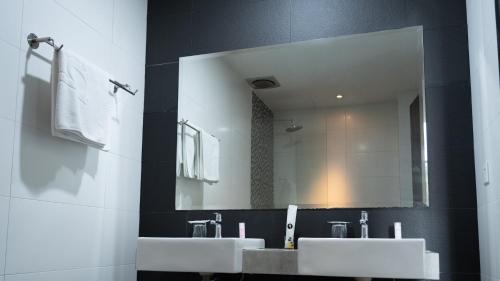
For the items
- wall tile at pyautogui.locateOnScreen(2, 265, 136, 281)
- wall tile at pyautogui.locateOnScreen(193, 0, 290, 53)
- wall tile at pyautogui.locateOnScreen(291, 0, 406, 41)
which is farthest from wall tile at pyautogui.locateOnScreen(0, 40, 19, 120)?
wall tile at pyautogui.locateOnScreen(291, 0, 406, 41)

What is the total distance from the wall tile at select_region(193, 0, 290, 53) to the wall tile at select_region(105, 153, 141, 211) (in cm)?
77

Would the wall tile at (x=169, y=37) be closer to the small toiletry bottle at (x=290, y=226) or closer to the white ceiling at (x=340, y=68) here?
the white ceiling at (x=340, y=68)

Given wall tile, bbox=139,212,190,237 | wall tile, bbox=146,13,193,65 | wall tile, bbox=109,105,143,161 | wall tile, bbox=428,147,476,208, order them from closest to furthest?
wall tile, bbox=428,147,476,208
wall tile, bbox=109,105,143,161
wall tile, bbox=139,212,190,237
wall tile, bbox=146,13,193,65

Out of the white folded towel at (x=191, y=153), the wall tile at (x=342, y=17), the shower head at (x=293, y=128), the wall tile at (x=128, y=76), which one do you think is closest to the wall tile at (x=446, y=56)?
the wall tile at (x=342, y=17)

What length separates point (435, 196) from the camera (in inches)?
104

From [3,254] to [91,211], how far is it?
1.94ft

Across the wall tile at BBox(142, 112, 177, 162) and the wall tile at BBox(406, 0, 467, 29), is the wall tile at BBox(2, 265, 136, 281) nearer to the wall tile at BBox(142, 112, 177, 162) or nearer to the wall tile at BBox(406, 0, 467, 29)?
the wall tile at BBox(142, 112, 177, 162)

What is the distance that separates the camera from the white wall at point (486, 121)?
2.08 m

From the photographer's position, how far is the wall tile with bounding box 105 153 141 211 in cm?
285

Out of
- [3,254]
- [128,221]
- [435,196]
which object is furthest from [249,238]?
[3,254]

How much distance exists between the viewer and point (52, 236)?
2.38m

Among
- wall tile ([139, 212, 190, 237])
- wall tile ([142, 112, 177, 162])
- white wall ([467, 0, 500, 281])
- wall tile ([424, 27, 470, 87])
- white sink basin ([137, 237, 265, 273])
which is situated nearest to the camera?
white wall ([467, 0, 500, 281])

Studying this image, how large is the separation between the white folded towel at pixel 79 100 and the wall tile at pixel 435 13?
1566 mm

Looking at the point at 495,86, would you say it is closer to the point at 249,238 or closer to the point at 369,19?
the point at 369,19
